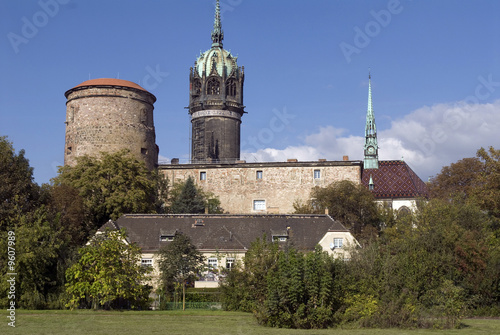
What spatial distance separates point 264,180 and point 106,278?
116 feet

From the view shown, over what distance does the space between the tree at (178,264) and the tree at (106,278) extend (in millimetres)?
3899

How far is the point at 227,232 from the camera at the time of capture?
148ft

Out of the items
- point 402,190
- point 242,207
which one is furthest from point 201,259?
point 402,190

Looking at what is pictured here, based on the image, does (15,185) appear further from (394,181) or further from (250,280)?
(394,181)

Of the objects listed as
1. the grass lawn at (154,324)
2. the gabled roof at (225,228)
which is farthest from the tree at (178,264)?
the gabled roof at (225,228)

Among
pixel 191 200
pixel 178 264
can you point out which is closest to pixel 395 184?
pixel 191 200

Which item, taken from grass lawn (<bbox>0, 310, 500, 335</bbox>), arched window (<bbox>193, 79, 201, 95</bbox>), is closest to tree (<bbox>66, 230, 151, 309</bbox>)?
grass lawn (<bbox>0, 310, 500, 335</bbox>)

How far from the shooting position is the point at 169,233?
45375 millimetres

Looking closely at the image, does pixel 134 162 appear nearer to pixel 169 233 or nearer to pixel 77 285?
pixel 169 233

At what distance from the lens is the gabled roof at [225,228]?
1750 inches

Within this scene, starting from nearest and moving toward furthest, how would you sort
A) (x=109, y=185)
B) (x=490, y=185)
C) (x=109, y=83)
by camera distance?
(x=490, y=185)
(x=109, y=185)
(x=109, y=83)

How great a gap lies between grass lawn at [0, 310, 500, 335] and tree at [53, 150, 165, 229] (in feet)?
72.1

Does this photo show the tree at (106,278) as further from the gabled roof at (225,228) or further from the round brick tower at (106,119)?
the round brick tower at (106,119)

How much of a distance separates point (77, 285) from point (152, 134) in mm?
33688
